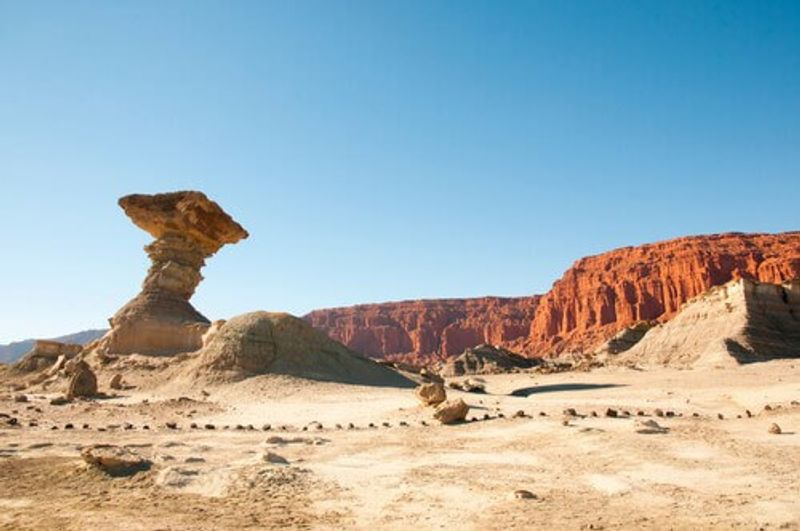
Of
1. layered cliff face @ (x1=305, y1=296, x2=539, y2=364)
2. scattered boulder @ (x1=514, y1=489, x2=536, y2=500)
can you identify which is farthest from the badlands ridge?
layered cliff face @ (x1=305, y1=296, x2=539, y2=364)

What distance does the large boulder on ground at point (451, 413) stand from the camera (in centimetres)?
1384

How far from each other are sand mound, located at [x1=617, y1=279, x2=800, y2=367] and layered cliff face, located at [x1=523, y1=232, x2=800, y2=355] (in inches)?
2241

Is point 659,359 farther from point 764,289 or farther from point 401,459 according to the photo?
point 401,459

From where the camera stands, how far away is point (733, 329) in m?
39.7

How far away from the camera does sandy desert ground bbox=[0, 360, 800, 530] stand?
661cm

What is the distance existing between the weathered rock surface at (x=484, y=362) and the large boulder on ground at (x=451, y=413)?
46578mm

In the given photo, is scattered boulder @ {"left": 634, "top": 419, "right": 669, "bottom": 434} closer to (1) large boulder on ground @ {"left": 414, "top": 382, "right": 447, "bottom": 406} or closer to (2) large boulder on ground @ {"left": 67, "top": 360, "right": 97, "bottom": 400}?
(1) large boulder on ground @ {"left": 414, "top": 382, "right": 447, "bottom": 406}

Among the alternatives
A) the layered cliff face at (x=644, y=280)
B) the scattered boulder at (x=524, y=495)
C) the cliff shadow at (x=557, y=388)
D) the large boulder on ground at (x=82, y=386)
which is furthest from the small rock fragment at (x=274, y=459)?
the layered cliff face at (x=644, y=280)

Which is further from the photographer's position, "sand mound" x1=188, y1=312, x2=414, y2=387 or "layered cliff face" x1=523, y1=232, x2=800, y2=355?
"layered cliff face" x1=523, y1=232, x2=800, y2=355

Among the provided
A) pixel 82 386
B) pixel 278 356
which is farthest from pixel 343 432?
pixel 82 386

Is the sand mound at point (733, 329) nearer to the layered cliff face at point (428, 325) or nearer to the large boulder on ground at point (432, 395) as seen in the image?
the large boulder on ground at point (432, 395)

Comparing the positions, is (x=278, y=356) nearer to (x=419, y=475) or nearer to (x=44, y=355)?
(x=419, y=475)

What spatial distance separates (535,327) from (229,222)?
4340 inches

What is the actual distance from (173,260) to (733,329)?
40.6 metres
